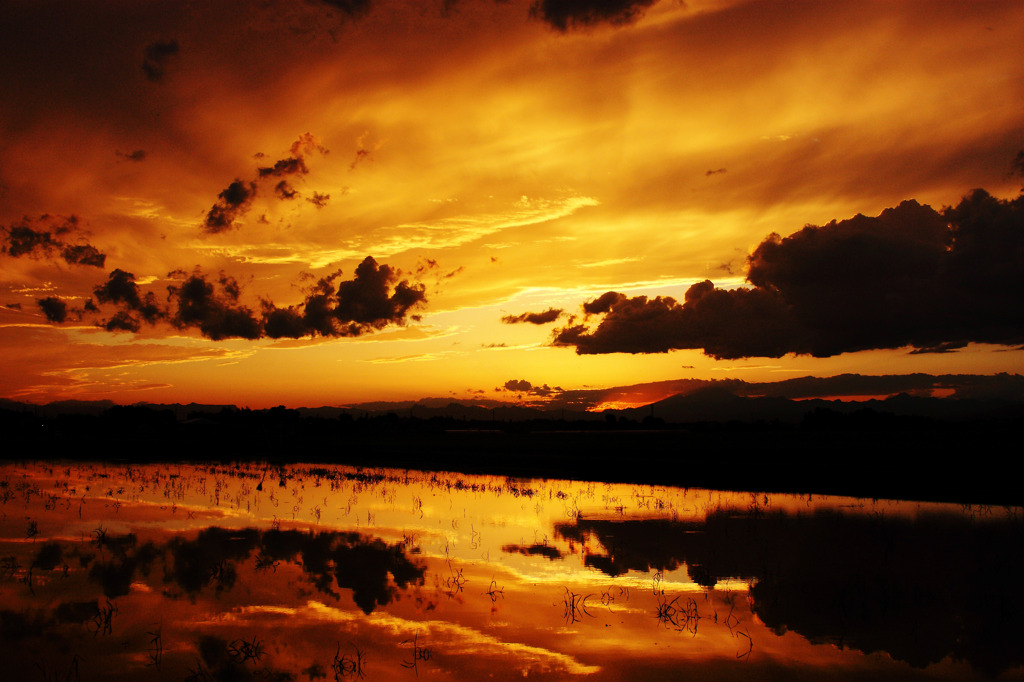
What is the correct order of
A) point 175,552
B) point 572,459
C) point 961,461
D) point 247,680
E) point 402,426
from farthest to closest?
point 402,426 → point 572,459 → point 961,461 → point 175,552 → point 247,680

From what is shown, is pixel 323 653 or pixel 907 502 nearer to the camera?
pixel 323 653

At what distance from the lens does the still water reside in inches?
456

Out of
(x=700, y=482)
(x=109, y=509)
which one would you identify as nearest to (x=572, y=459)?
(x=700, y=482)

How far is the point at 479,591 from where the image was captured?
15.8m

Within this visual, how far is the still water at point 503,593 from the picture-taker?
11.6 metres

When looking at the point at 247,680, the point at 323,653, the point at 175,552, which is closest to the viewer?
the point at 247,680

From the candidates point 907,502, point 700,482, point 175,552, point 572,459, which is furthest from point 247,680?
point 572,459

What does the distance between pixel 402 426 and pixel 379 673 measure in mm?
184882

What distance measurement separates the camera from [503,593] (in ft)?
51.5

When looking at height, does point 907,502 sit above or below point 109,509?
below

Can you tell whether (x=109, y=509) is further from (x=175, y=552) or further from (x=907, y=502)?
(x=907, y=502)

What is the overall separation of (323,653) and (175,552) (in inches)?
390

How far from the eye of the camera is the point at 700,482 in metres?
43.8

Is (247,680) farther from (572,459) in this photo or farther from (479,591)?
(572,459)
